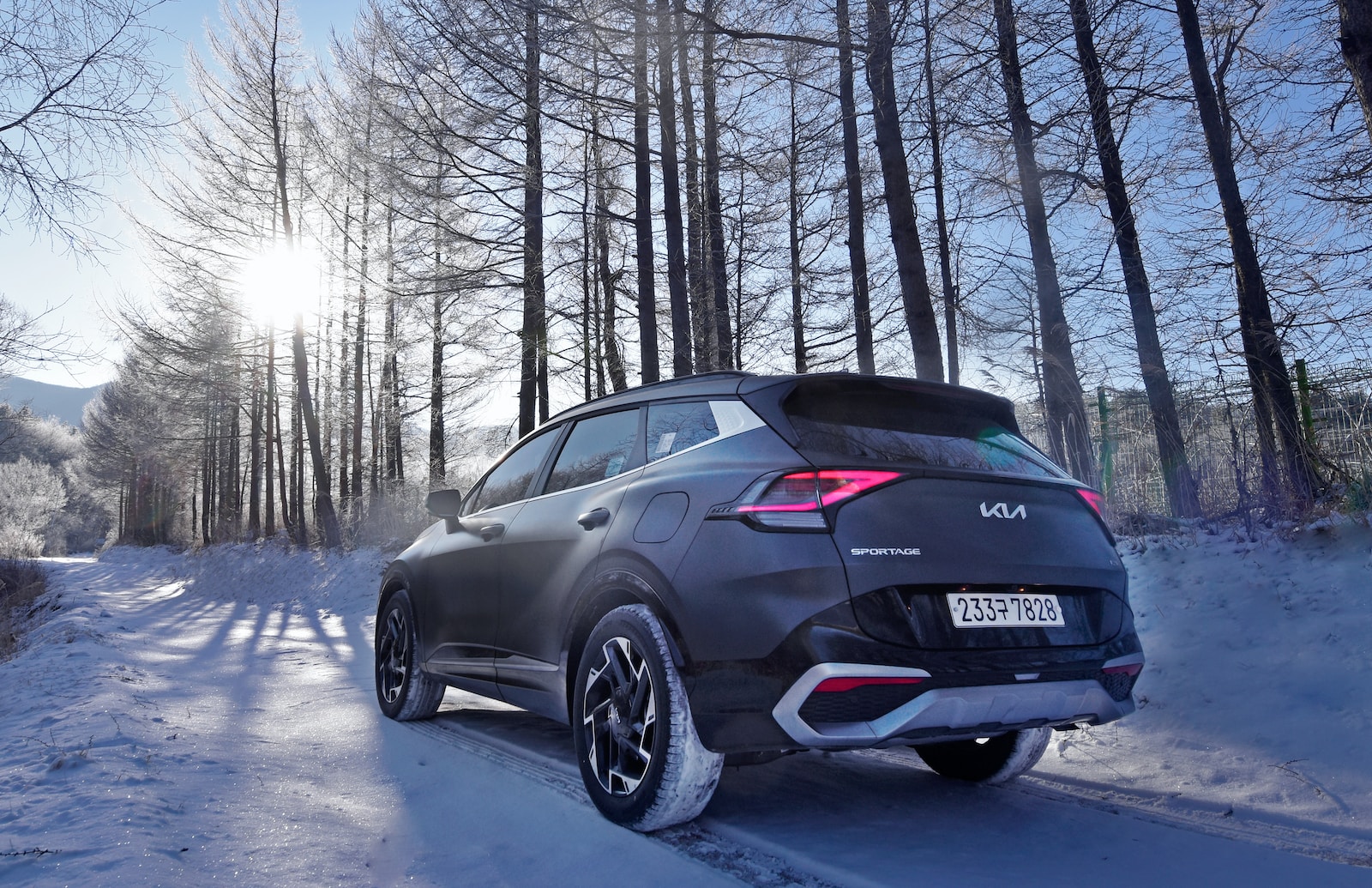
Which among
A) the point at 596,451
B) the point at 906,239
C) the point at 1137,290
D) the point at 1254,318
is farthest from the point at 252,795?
the point at 1137,290

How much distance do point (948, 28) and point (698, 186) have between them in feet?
23.0

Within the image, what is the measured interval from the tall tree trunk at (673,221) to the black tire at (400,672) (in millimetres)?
7369

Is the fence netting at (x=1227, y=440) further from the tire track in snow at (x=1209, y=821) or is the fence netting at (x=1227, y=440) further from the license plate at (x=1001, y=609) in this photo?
the license plate at (x=1001, y=609)

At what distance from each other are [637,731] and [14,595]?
14.9 metres

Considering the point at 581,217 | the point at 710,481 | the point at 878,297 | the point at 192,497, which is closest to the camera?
the point at 710,481

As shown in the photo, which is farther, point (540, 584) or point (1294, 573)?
point (1294, 573)

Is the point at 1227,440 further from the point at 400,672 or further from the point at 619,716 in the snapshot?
the point at 400,672

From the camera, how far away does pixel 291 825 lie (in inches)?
118

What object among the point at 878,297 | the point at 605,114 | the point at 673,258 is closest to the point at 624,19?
the point at 605,114

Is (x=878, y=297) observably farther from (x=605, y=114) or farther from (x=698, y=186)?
(x=605, y=114)

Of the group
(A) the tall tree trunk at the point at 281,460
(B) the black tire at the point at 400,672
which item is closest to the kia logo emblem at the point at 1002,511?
(B) the black tire at the point at 400,672

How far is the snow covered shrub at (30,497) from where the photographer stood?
140ft

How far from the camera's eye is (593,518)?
344 centimetres

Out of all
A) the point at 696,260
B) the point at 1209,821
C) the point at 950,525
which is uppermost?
the point at 696,260
